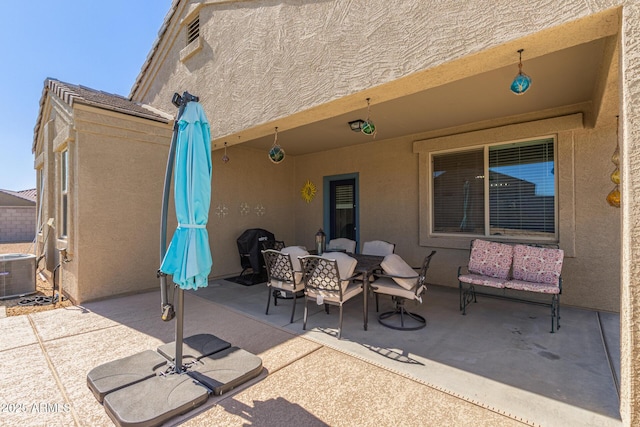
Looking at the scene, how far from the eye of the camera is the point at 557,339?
343 centimetres

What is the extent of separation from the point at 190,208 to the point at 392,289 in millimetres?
2625

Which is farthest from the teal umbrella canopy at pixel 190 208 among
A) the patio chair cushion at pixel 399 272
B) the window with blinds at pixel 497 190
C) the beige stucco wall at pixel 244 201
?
the window with blinds at pixel 497 190

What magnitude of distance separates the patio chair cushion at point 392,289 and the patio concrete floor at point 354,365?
0.44 m

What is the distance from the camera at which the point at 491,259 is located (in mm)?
4730

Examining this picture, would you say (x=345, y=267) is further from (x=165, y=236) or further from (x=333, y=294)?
(x=165, y=236)

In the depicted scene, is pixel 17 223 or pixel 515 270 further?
pixel 17 223

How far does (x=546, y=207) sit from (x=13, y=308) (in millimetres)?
8788

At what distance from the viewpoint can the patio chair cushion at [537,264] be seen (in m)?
4.15

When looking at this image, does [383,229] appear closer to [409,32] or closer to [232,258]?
[232,258]

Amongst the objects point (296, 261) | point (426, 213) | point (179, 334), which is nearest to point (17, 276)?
point (179, 334)

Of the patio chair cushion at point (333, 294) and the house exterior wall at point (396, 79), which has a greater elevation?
the house exterior wall at point (396, 79)

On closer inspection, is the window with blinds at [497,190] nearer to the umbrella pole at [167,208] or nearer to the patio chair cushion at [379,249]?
the patio chair cushion at [379,249]

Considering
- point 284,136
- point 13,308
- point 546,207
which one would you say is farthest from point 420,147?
point 13,308

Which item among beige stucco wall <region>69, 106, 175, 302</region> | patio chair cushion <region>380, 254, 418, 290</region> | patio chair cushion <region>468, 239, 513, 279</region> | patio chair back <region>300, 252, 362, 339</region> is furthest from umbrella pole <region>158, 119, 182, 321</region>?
patio chair cushion <region>468, 239, 513, 279</region>
